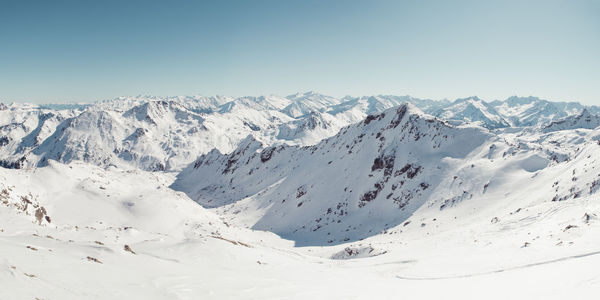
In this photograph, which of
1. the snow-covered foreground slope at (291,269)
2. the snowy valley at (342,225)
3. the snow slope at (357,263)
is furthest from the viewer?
the snowy valley at (342,225)

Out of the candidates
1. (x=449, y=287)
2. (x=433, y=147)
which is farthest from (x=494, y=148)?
(x=449, y=287)

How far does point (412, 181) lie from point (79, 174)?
90267 mm

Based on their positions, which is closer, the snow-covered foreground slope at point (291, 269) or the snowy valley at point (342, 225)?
the snow-covered foreground slope at point (291, 269)

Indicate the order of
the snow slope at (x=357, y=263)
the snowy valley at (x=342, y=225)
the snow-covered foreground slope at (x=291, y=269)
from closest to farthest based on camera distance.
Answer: the snow-covered foreground slope at (x=291, y=269), the snow slope at (x=357, y=263), the snowy valley at (x=342, y=225)

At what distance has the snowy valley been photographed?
11117 millimetres

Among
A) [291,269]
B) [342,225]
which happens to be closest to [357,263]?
[291,269]

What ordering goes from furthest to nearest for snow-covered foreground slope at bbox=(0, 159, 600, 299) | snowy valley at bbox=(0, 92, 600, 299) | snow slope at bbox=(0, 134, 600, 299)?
snowy valley at bbox=(0, 92, 600, 299)
snow slope at bbox=(0, 134, 600, 299)
snow-covered foreground slope at bbox=(0, 159, 600, 299)

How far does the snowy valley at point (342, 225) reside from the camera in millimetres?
11117

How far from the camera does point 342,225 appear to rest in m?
69.2

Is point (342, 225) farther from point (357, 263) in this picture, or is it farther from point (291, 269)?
point (291, 269)

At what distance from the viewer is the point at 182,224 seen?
67062 mm

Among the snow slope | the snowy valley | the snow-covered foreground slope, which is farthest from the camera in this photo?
the snowy valley

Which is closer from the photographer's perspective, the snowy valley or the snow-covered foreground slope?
the snow-covered foreground slope

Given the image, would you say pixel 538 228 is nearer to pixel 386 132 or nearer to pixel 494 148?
pixel 494 148
